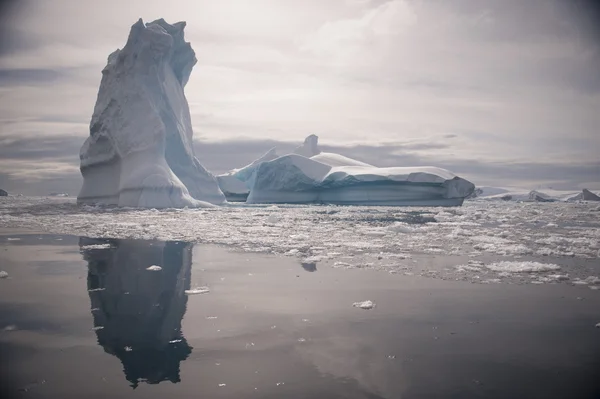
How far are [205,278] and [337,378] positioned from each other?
342 cm

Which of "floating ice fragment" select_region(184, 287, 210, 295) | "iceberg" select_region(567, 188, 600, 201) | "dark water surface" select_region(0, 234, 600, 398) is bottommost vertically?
"floating ice fragment" select_region(184, 287, 210, 295)

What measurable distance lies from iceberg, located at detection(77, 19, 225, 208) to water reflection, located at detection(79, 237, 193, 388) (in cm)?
1727

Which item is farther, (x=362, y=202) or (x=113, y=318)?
(x=362, y=202)

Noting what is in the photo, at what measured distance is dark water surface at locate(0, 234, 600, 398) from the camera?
2719 mm

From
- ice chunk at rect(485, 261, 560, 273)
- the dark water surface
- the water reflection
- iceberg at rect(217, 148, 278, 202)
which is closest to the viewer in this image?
the dark water surface

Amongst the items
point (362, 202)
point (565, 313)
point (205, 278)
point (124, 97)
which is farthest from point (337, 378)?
point (362, 202)

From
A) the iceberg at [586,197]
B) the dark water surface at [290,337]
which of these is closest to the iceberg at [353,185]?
the dark water surface at [290,337]

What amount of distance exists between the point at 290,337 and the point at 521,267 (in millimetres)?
4494

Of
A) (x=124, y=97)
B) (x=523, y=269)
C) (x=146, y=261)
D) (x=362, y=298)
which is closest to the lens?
(x=362, y=298)

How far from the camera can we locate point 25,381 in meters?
2.71

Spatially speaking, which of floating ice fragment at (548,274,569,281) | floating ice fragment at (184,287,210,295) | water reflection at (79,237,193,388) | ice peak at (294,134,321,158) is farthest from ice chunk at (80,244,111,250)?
ice peak at (294,134,321,158)

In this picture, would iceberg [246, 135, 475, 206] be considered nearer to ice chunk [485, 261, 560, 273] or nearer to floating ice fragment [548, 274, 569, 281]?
ice chunk [485, 261, 560, 273]

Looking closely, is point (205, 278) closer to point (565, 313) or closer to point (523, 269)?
point (565, 313)

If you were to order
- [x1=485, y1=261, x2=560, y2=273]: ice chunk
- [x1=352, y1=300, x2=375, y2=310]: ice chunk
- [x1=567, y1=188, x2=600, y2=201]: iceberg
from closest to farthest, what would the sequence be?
[x1=352, y1=300, x2=375, y2=310]: ice chunk → [x1=485, y1=261, x2=560, y2=273]: ice chunk → [x1=567, y1=188, x2=600, y2=201]: iceberg
